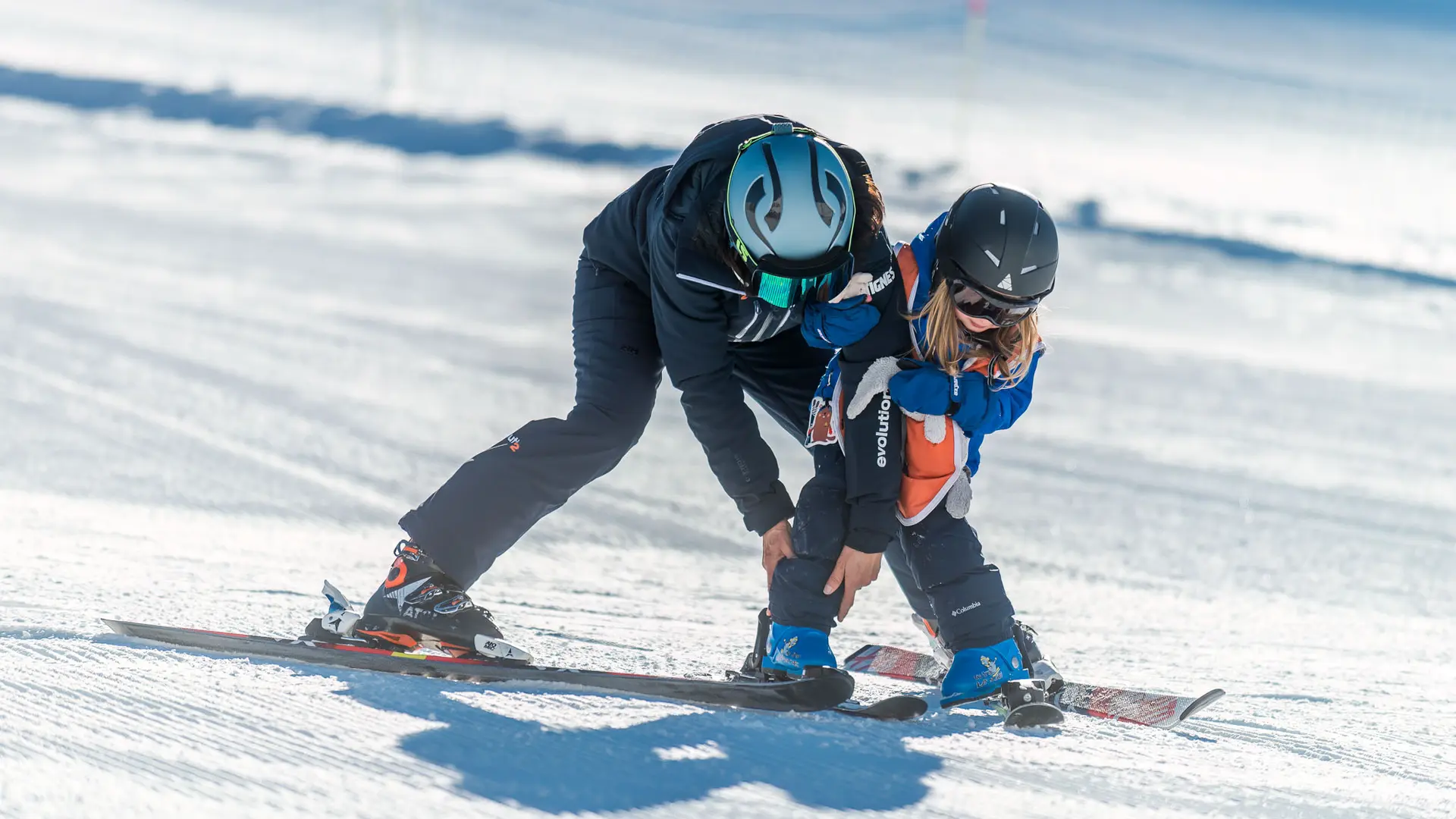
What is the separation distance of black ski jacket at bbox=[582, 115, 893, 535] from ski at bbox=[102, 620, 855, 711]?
378mm

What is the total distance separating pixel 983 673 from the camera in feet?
9.16

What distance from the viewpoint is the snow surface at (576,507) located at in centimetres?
231

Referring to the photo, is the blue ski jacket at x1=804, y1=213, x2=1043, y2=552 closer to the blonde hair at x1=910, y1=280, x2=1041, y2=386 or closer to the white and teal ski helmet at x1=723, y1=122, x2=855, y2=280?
the blonde hair at x1=910, y1=280, x2=1041, y2=386

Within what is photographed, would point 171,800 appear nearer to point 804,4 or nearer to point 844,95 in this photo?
point 844,95

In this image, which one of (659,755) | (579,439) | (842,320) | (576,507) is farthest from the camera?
(576,507)

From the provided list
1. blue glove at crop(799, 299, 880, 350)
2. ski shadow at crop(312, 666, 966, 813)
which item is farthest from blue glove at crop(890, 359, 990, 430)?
ski shadow at crop(312, 666, 966, 813)

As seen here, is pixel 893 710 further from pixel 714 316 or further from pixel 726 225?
pixel 726 225

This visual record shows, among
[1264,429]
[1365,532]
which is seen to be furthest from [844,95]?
[1365,532]

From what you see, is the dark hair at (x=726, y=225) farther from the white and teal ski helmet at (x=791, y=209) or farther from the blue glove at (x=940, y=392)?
the blue glove at (x=940, y=392)

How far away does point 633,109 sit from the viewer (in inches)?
814

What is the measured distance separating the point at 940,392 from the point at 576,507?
2.52m

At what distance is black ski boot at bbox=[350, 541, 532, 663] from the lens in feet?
9.70

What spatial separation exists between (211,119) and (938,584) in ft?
51.2

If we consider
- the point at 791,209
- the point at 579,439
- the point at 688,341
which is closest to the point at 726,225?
the point at 791,209
